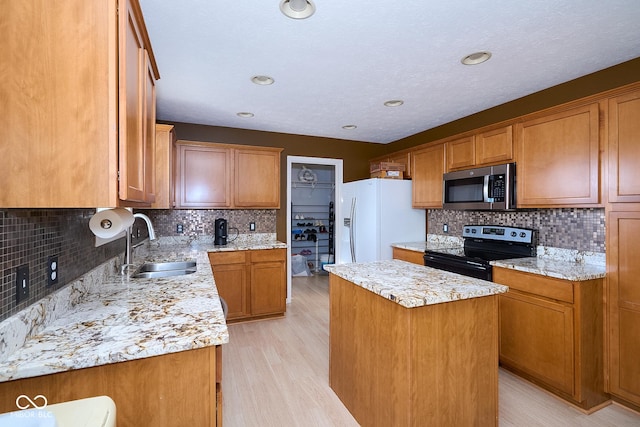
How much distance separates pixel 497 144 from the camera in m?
2.89

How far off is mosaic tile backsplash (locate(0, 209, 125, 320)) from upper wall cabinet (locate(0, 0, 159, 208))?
0.24 m

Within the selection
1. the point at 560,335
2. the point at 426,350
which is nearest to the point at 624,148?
the point at 560,335

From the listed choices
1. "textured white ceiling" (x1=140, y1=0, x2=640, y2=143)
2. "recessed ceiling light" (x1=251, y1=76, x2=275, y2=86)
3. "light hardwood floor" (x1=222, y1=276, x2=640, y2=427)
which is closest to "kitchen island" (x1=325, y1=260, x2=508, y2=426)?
"light hardwood floor" (x1=222, y1=276, x2=640, y2=427)

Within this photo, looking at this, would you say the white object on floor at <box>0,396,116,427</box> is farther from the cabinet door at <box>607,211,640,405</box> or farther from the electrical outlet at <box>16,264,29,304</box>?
the cabinet door at <box>607,211,640,405</box>

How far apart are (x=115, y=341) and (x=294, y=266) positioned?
190 inches

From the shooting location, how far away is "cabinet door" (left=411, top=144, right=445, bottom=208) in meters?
3.60

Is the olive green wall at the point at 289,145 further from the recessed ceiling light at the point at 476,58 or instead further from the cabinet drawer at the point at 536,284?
the cabinet drawer at the point at 536,284

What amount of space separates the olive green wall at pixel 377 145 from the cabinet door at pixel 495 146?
35cm

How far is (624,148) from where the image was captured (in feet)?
6.67

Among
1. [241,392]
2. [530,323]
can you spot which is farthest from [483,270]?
[241,392]

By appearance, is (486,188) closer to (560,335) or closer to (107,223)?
(560,335)

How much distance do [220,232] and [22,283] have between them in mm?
2700

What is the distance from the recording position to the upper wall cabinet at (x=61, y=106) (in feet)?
2.88

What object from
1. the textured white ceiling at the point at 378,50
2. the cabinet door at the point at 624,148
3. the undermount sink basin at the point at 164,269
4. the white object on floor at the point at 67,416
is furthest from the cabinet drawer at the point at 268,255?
the cabinet door at the point at 624,148
